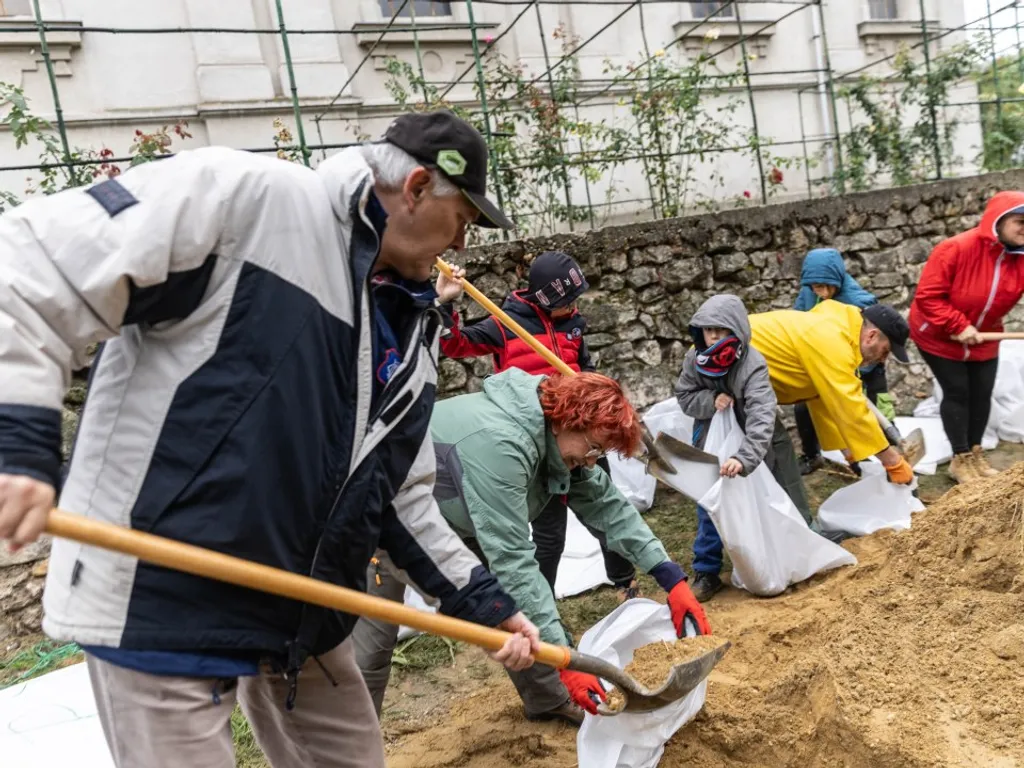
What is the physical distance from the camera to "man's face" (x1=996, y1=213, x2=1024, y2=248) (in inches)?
160

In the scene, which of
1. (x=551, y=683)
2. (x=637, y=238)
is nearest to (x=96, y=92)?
(x=637, y=238)

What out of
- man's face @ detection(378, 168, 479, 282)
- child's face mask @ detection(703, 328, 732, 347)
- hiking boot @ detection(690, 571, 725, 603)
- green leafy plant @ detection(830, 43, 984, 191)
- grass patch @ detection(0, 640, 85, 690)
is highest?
green leafy plant @ detection(830, 43, 984, 191)

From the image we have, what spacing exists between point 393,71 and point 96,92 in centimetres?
254

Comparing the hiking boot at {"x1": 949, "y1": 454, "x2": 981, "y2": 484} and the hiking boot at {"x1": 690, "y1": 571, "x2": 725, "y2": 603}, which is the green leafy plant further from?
the hiking boot at {"x1": 690, "y1": 571, "x2": 725, "y2": 603}

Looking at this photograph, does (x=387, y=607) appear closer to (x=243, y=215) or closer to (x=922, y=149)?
(x=243, y=215)

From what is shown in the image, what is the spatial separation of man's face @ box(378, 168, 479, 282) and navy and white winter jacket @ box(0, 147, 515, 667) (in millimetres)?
94

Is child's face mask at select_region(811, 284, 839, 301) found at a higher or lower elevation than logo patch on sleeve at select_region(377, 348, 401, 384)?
lower

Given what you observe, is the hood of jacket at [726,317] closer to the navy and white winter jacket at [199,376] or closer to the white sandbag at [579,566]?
the white sandbag at [579,566]

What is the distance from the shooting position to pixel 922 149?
708 cm

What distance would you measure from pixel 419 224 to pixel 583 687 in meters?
1.34

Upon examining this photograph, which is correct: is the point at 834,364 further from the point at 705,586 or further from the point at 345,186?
the point at 345,186

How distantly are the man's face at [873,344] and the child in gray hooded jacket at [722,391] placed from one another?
58 centimetres

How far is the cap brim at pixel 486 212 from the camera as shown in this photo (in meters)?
1.39

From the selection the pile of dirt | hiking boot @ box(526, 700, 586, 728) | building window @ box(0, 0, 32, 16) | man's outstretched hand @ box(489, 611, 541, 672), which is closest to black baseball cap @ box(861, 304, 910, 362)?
the pile of dirt
